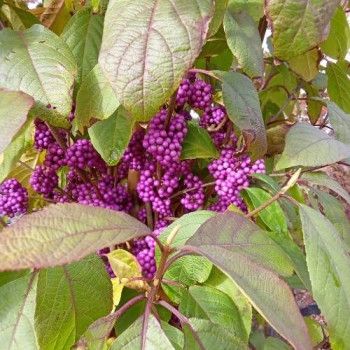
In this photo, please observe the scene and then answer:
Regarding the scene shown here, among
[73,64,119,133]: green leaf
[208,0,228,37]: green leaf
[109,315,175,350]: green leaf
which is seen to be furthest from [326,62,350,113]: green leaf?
[109,315,175,350]: green leaf

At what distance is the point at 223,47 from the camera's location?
765 mm

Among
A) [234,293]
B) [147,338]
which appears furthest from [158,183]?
[147,338]

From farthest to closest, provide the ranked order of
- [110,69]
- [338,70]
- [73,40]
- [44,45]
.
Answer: [338,70]
[73,40]
[44,45]
[110,69]

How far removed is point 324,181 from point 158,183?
8.7 inches

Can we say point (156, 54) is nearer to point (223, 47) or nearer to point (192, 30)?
point (192, 30)

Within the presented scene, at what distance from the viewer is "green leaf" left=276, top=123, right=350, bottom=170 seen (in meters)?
0.61

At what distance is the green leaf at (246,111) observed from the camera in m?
0.61

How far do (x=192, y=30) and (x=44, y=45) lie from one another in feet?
0.67

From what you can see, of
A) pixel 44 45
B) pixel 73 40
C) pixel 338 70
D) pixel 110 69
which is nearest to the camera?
pixel 110 69

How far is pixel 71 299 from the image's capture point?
1.87 feet

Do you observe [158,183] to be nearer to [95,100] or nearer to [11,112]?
[95,100]

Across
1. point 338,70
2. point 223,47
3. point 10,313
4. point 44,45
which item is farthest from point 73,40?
point 338,70

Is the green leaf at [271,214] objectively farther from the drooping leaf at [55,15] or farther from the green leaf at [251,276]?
the drooping leaf at [55,15]

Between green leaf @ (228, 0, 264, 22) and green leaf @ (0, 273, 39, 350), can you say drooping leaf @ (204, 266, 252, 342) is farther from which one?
green leaf @ (228, 0, 264, 22)
